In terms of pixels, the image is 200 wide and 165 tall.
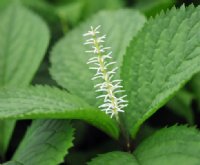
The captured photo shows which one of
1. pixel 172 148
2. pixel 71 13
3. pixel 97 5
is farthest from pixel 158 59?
pixel 97 5

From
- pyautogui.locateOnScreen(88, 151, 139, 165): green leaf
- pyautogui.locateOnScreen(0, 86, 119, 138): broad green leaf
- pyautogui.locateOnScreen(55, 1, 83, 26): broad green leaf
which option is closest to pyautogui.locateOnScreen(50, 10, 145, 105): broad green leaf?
pyautogui.locateOnScreen(0, 86, 119, 138): broad green leaf

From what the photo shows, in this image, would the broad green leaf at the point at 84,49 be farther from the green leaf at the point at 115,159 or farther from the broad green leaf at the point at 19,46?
the green leaf at the point at 115,159

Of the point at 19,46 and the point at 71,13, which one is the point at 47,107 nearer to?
the point at 19,46

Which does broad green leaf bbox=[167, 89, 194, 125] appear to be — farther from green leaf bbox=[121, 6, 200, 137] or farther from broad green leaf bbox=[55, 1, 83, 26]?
broad green leaf bbox=[55, 1, 83, 26]

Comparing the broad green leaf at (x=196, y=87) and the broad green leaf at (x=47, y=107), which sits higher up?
the broad green leaf at (x=196, y=87)

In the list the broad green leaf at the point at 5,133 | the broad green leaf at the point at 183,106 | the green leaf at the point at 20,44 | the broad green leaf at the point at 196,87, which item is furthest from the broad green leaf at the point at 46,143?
the broad green leaf at the point at 196,87

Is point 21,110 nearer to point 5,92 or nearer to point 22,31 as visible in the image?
point 5,92
